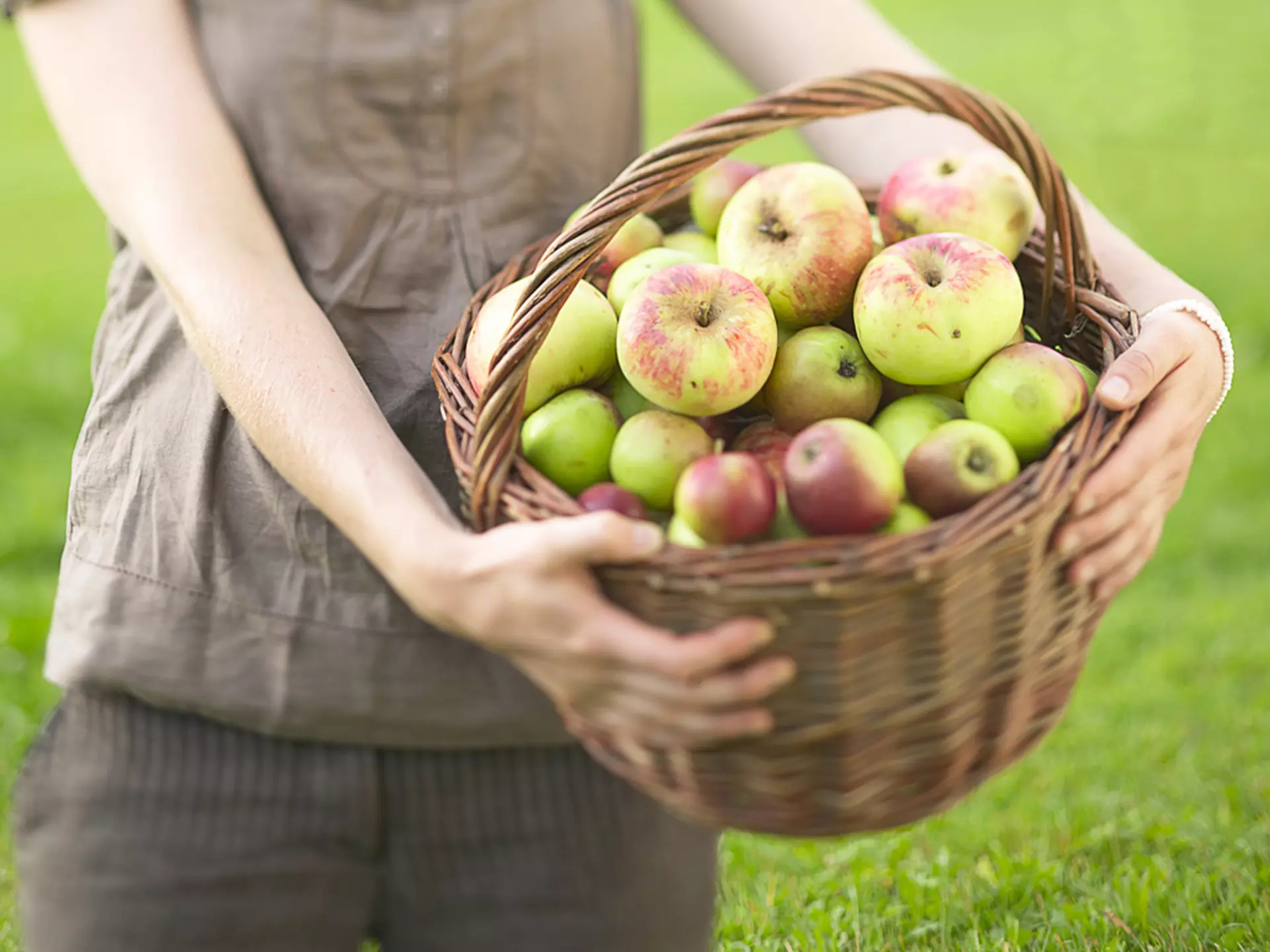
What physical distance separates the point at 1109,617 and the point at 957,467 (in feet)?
8.70

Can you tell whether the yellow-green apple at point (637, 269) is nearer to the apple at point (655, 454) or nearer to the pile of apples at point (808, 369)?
the pile of apples at point (808, 369)

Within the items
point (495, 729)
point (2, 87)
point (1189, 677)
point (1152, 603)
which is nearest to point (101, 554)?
point (495, 729)

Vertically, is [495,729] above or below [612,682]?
below

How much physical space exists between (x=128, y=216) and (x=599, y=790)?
85 cm

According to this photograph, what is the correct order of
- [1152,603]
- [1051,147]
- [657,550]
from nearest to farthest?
[657,550], [1152,603], [1051,147]

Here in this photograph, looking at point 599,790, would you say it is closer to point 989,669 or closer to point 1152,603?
point 989,669

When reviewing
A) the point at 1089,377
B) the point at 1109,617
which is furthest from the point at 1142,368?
the point at 1109,617

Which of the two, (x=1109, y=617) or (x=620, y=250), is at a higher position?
(x=620, y=250)

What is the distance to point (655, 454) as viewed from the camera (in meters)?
1.22

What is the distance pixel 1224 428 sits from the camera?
442 cm

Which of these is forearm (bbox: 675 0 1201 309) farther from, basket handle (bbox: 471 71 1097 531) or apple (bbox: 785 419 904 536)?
apple (bbox: 785 419 904 536)

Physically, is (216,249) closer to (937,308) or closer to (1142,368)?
(937,308)

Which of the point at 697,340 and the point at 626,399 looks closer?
the point at 697,340

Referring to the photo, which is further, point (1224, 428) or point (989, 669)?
point (1224, 428)
